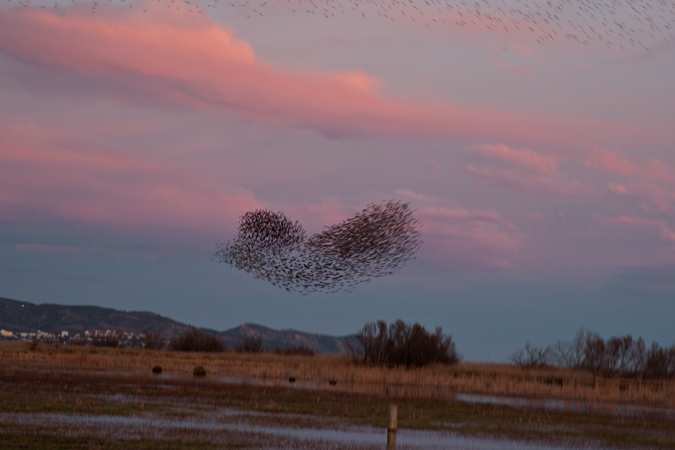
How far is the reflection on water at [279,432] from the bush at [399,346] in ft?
132

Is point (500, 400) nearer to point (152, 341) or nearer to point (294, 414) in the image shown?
point (294, 414)

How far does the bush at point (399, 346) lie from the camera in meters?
63.5

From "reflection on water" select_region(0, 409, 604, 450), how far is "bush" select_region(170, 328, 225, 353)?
216 ft

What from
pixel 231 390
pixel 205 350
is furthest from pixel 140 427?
pixel 205 350

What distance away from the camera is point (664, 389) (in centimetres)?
5028

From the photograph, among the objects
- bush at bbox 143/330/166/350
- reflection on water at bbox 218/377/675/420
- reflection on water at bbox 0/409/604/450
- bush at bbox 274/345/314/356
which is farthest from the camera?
bush at bbox 143/330/166/350

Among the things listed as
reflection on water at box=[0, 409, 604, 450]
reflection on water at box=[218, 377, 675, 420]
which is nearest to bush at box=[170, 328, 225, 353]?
reflection on water at box=[218, 377, 675, 420]

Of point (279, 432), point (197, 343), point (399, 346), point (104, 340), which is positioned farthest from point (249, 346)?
point (279, 432)

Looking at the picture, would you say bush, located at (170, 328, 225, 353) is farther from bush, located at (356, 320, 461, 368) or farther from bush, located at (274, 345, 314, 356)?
bush, located at (356, 320, 461, 368)

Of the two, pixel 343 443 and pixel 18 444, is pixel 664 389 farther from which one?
pixel 18 444

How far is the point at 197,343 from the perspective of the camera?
8825 cm

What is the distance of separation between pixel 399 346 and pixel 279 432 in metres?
43.3

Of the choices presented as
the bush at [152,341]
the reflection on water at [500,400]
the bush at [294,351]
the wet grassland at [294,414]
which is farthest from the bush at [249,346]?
the reflection on water at [500,400]

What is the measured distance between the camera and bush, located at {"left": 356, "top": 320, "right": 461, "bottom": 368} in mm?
63500
